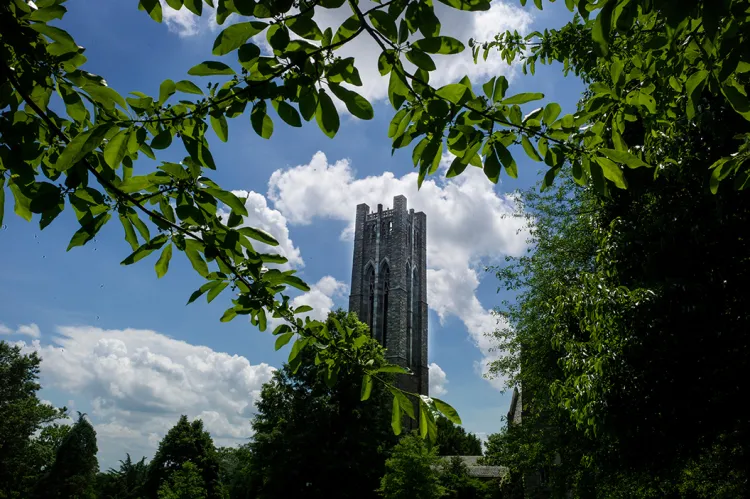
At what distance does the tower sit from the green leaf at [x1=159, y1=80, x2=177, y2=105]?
5546 centimetres

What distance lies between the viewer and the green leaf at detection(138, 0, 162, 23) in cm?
190

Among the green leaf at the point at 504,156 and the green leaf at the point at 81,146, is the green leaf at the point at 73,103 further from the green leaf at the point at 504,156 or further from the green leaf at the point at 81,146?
the green leaf at the point at 504,156

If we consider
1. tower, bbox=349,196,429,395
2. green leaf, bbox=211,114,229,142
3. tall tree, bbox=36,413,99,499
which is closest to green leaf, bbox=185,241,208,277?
green leaf, bbox=211,114,229,142

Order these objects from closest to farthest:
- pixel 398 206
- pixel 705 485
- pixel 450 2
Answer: pixel 450 2 < pixel 705 485 < pixel 398 206

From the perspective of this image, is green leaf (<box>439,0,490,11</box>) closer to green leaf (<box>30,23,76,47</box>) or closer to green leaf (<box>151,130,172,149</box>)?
green leaf (<box>151,130,172,149</box>)

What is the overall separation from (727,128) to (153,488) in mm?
52163

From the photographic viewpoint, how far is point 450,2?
4.94ft

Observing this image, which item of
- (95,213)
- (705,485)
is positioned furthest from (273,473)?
(95,213)

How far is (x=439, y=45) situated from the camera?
5.19 feet

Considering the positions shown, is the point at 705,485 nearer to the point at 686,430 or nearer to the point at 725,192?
the point at 686,430

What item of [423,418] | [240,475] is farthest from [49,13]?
[240,475]

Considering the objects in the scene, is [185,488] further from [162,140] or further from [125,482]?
[162,140]

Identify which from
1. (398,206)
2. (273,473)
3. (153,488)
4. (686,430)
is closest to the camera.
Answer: (686,430)

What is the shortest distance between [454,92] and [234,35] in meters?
0.69
